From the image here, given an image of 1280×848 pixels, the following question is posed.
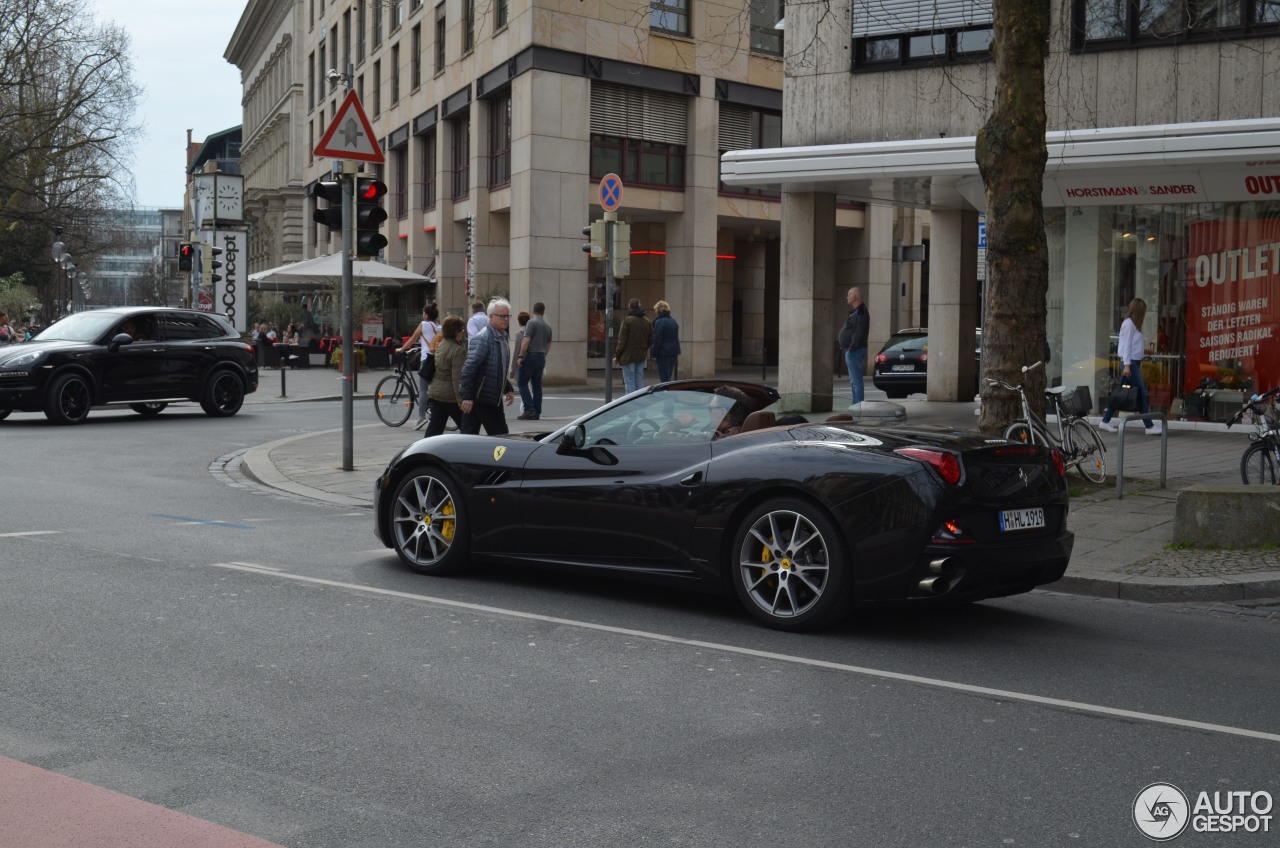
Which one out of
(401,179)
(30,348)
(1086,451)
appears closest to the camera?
(1086,451)

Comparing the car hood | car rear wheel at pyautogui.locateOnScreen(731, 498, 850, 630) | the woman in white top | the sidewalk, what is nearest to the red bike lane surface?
car rear wheel at pyautogui.locateOnScreen(731, 498, 850, 630)

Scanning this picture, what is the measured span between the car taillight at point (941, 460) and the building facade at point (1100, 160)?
376 inches

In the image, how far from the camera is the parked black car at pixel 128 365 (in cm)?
2023

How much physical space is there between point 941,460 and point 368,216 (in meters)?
8.77

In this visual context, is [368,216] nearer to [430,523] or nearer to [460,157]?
[430,523]

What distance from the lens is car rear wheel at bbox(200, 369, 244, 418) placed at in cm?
2259

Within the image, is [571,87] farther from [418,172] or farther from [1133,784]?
[1133,784]

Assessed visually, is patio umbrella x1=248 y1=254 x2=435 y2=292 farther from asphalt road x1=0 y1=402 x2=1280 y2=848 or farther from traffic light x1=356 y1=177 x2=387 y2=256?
asphalt road x1=0 y1=402 x2=1280 y2=848

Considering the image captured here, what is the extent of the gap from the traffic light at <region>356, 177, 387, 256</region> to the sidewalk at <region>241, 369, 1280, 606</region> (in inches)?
92.6

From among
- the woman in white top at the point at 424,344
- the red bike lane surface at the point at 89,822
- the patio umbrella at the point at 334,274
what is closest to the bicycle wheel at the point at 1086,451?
the woman in white top at the point at 424,344

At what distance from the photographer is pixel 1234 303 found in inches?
702

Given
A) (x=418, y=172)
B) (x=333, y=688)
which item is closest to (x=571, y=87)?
(x=418, y=172)

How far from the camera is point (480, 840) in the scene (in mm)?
4016

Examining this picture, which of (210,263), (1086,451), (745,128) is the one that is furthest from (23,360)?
(745,128)
